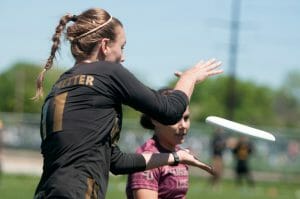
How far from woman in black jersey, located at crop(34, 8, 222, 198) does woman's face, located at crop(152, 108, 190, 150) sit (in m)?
1.56

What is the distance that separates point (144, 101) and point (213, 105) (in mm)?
124677

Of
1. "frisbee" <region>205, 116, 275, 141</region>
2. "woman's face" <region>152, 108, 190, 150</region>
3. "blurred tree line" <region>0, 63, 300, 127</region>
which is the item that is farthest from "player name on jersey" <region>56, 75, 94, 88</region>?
"blurred tree line" <region>0, 63, 300, 127</region>

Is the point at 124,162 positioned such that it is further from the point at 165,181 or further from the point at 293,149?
the point at 293,149

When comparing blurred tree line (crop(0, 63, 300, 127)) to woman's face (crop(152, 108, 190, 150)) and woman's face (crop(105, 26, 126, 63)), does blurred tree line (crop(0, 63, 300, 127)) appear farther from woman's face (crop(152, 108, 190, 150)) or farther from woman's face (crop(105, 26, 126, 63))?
woman's face (crop(105, 26, 126, 63))

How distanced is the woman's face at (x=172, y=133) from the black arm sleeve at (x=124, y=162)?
1.27 meters

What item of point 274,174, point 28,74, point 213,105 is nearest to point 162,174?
point 274,174

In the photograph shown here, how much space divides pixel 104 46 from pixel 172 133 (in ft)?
5.95

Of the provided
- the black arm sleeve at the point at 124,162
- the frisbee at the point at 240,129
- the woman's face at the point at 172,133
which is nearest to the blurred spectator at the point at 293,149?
the woman's face at the point at 172,133

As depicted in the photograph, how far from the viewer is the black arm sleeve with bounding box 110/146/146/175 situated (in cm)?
499

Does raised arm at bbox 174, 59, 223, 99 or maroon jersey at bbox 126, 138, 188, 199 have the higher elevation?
raised arm at bbox 174, 59, 223, 99

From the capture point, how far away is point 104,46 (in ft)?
15.7

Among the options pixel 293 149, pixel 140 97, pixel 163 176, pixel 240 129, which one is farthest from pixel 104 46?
pixel 293 149

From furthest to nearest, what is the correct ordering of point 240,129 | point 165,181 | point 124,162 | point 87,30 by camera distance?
point 165,181
point 240,129
point 124,162
point 87,30

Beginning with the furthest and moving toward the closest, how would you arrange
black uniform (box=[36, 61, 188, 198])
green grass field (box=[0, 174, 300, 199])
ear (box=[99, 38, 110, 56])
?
green grass field (box=[0, 174, 300, 199]) → ear (box=[99, 38, 110, 56]) → black uniform (box=[36, 61, 188, 198])
